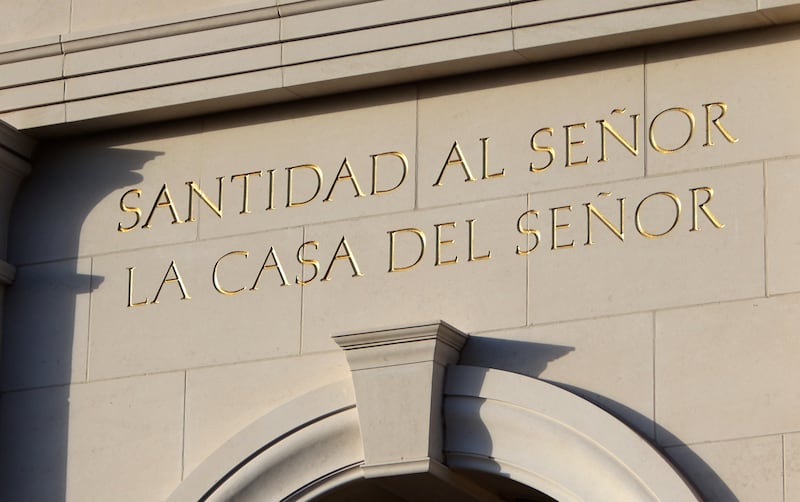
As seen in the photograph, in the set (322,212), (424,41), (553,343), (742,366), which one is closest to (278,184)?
(322,212)

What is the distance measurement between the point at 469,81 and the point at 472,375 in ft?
6.87

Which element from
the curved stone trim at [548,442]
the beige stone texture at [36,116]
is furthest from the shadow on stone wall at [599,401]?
the beige stone texture at [36,116]

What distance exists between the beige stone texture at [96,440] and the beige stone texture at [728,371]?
347 centimetres

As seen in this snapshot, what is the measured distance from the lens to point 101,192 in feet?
52.4

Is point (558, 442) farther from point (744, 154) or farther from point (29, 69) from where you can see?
point (29, 69)

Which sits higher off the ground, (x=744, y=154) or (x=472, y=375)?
(x=744, y=154)

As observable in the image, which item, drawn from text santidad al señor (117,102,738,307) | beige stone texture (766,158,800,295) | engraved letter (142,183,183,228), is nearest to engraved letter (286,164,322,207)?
text santidad al señor (117,102,738,307)

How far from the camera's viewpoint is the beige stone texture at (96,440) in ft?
49.7

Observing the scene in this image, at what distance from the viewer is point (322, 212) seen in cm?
1516

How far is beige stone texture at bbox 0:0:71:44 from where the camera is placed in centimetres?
1628

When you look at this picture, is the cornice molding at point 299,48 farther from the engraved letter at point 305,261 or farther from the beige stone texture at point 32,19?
the engraved letter at point 305,261

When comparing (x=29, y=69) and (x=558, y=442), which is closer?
(x=558, y=442)

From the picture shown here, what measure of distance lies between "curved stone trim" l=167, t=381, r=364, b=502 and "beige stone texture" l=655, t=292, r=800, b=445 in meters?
2.11

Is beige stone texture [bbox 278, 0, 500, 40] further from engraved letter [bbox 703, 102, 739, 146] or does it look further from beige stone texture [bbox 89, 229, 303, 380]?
engraved letter [bbox 703, 102, 739, 146]
